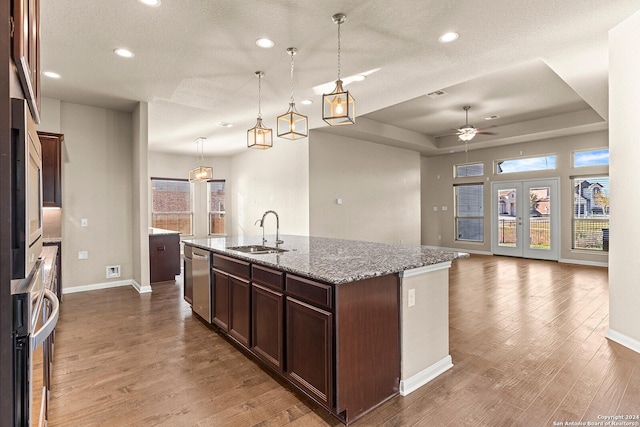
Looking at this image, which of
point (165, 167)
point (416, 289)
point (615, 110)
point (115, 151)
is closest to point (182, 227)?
point (165, 167)

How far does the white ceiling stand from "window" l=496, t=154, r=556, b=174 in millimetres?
2358

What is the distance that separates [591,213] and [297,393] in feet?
25.9

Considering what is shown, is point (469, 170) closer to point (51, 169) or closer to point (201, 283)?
point (201, 283)

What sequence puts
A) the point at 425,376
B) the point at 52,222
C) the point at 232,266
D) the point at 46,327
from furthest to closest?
→ the point at 52,222 → the point at 232,266 → the point at 425,376 → the point at 46,327

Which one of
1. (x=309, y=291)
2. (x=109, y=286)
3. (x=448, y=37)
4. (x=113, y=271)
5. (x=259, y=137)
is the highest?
(x=448, y=37)

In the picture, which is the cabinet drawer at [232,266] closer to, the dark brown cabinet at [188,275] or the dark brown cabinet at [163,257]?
the dark brown cabinet at [188,275]

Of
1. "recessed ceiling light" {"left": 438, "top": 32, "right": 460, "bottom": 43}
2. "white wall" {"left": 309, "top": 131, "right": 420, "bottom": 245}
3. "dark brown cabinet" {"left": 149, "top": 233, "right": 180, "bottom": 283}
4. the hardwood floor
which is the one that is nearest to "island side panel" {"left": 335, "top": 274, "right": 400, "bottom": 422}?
the hardwood floor

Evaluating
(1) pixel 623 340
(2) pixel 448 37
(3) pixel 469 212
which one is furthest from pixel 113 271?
(3) pixel 469 212

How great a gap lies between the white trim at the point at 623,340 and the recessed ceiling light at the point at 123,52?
5.35 m

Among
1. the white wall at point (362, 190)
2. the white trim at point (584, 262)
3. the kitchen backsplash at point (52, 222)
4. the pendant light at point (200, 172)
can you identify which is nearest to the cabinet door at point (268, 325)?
the kitchen backsplash at point (52, 222)

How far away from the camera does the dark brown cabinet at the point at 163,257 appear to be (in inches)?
217

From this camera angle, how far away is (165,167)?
897 centimetres

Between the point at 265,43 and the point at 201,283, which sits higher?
the point at 265,43

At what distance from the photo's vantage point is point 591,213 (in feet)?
23.6
